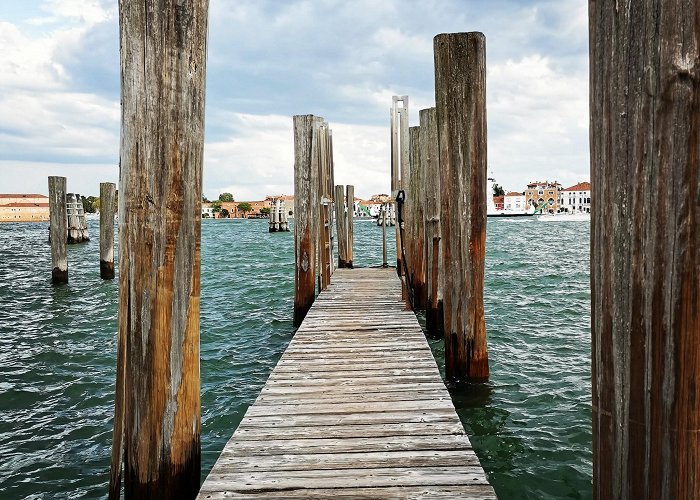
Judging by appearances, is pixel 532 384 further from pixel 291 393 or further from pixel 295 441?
pixel 295 441

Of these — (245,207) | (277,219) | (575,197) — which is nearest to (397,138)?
(277,219)

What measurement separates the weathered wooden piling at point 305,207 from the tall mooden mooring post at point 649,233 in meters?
6.69

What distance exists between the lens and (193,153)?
2.83 metres

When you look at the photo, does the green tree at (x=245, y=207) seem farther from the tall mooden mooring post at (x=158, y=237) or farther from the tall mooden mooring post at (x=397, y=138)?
the tall mooden mooring post at (x=158, y=237)

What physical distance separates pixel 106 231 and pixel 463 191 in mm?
13802

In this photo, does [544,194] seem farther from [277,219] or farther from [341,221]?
[341,221]

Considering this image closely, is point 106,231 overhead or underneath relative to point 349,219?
underneath

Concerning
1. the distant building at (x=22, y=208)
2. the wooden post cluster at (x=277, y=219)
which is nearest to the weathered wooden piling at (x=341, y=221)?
the wooden post cluster at (x=277, y=219)

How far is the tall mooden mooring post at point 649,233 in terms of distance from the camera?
1396 mm

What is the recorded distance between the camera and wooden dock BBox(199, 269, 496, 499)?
2.83 metres

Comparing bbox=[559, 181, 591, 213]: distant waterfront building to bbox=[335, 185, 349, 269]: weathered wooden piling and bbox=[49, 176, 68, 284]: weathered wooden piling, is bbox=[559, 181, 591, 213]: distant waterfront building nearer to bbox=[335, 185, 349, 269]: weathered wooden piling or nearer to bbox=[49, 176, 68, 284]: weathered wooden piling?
bbox=[335, 185, 349, 269]: weathered wooden piling

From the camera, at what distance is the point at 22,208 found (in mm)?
119125

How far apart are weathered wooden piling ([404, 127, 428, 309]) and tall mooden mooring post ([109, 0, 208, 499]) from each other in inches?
281

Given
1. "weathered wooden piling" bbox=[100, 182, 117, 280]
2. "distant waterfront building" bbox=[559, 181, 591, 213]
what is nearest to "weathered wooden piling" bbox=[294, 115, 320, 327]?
"weathered wooden piling" bbox=[100, 182, 117, 280]
